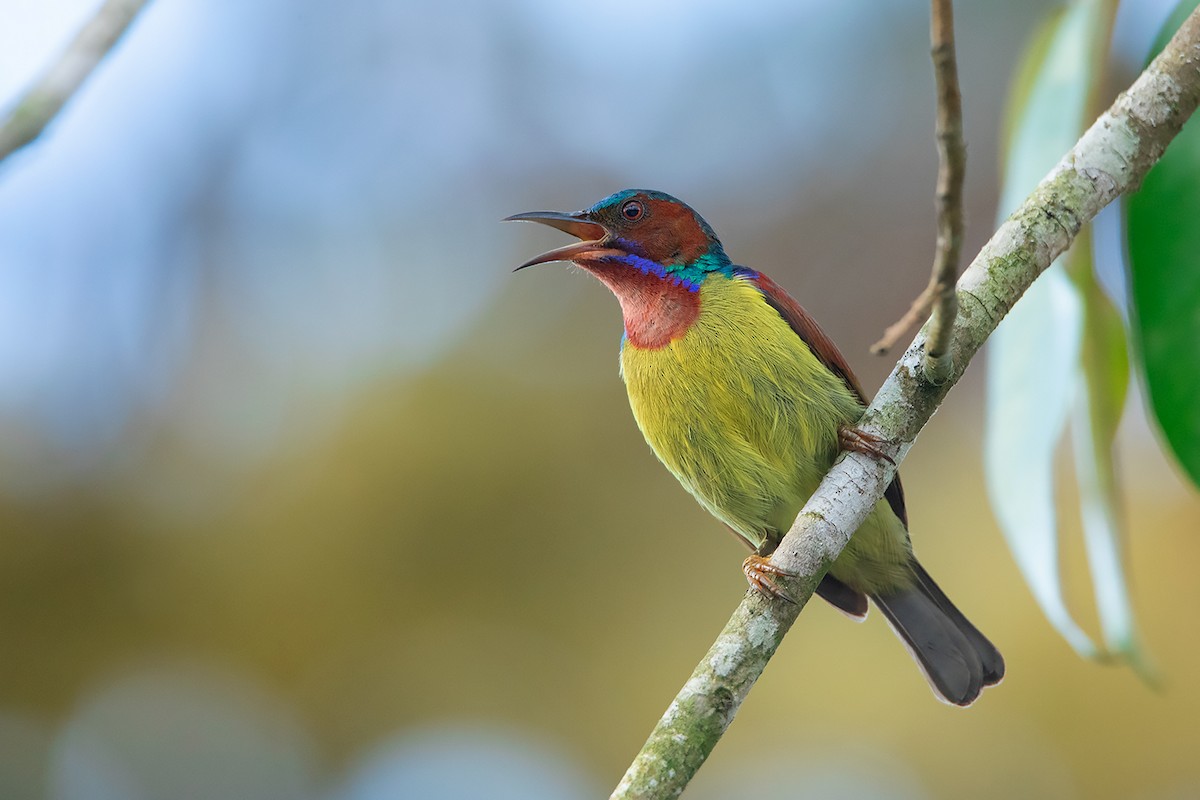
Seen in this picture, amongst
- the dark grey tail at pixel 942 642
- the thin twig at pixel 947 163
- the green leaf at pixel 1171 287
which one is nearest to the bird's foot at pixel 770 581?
the thin twig at pixel 947 163

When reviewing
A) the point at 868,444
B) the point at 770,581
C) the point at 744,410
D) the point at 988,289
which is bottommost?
the point at 770,581

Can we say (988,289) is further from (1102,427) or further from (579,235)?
(579,235)

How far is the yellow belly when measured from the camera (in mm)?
3588

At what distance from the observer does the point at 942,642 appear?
4.03 metres

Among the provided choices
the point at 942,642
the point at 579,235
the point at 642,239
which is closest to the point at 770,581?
the point at 942,642

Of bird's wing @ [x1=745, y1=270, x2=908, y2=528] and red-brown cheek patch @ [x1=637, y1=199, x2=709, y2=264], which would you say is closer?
bird's wing @ [x1=745, y1=270, x2=908, y2=528]

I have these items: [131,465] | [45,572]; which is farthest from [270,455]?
[45,572]

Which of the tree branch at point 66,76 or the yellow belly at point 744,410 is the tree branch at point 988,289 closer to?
the yellow belly at point 744,410

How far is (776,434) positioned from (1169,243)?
1.28 m

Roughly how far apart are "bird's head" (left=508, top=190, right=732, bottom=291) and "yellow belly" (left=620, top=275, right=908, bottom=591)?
0.77ft

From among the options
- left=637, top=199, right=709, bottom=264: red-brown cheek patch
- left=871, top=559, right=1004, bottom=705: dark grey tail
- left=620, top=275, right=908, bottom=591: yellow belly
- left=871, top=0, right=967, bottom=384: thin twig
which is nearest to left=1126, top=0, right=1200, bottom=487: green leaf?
left=871, top=0, right=967, bottom=384: thin twig

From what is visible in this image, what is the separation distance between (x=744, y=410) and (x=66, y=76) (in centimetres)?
225

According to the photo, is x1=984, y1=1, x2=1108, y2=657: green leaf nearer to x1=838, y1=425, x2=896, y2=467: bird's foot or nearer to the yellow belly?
x1=838, y1=425, x2=896, y2=467: bird's foot

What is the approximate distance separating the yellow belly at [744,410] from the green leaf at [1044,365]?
62 cm
